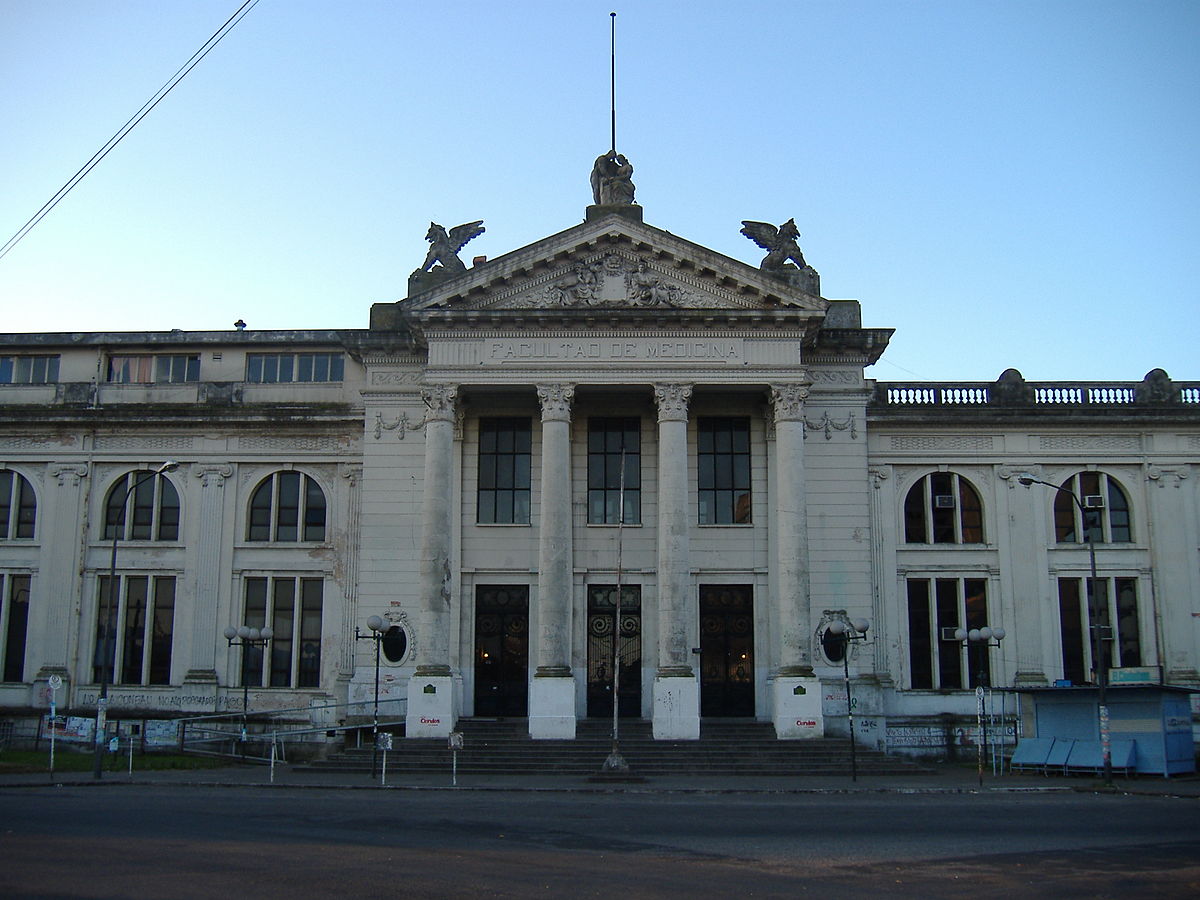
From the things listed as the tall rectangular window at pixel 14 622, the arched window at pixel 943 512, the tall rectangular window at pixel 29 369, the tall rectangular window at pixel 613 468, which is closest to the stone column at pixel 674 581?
the tall rectangular window at pixel 613 468

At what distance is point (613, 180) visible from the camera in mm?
36250

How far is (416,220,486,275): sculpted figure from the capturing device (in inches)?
1426

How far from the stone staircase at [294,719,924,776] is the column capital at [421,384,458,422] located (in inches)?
357

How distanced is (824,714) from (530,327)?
46.6ft

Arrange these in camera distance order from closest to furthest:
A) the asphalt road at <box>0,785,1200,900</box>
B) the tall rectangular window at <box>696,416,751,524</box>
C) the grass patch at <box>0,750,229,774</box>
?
1. the asphalt road at <box>0,785,1200,900</box>
2. the grass patch at <box>0,750,229,774</box>
3. the tall rectangular window at <box>696,416,751,524</box>

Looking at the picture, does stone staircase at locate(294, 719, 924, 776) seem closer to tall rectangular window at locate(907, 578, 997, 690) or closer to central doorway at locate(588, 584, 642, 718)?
central doorway at locate(588, 584, 642, 718)

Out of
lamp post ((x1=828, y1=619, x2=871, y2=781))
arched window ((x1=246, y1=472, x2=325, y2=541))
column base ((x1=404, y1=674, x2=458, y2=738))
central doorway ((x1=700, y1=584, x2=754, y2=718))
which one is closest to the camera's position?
lamp post ((x1=828, y1=619, x2=871, y2=781))

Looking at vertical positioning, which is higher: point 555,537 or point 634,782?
point 555,537

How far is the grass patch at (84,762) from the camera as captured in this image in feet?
99.2

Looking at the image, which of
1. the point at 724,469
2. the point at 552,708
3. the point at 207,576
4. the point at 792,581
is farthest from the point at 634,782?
the point at 207,576

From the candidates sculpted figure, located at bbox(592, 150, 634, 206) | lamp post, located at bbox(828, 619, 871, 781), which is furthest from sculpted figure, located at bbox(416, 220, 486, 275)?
lamp post, located at bbox(828, 619, 871, 781)

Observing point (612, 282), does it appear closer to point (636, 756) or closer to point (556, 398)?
point (556, 398)

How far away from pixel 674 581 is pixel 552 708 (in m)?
4.86

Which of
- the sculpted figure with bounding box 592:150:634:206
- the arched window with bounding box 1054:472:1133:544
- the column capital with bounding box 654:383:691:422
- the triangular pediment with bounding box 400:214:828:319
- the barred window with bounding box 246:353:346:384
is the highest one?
the sculpted figure with bounding box 592:150:634:206
